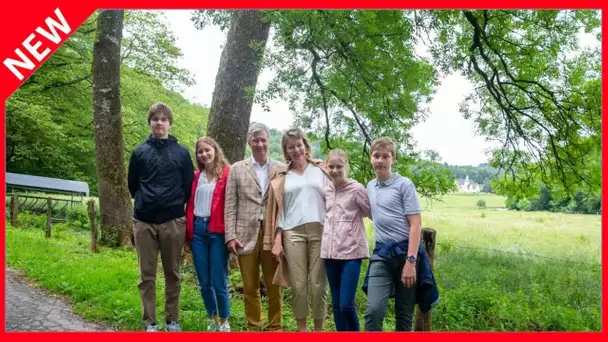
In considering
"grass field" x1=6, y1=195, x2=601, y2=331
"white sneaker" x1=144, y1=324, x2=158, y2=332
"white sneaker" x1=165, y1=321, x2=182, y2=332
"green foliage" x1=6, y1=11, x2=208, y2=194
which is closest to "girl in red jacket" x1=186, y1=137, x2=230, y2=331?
"white sneaker" x1=165, y1=321, x2=182, y2=332

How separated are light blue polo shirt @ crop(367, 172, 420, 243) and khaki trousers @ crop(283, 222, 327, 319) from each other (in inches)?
20.2

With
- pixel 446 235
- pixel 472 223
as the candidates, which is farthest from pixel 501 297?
pixel 472 223

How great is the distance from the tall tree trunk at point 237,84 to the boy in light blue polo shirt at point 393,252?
384cm

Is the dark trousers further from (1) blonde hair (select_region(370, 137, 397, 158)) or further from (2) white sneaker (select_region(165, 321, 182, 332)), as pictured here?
(2) white sneaker (select_region(165, 321, 182, 332))

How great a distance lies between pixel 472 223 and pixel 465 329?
24.2 ft

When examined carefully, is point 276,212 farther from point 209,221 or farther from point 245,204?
point 209,221

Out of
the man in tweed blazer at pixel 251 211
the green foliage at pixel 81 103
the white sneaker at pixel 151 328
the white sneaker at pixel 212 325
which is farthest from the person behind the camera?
the green foliage at pixel 81 103

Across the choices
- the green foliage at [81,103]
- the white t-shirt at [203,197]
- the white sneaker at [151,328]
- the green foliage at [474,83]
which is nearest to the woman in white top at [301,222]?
the white t-shirt at [203,197]

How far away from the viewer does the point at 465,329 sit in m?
5.84

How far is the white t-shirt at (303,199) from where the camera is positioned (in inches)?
154

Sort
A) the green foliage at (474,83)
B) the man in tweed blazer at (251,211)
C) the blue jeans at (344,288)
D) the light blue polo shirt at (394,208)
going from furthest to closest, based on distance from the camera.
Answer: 1. the green foliage at (474,83)
2. the man in tweed blazer at (251,211)
3. the blue jeans at (344,288)
4. the light blue polo shirt at (394,208)

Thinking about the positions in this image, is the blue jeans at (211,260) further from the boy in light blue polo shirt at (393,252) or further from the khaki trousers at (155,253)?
the boy in light blue polo shirt at (393,252)

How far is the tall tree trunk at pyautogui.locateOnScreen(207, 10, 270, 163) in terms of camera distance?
23.6ft

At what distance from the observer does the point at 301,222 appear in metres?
3.89
